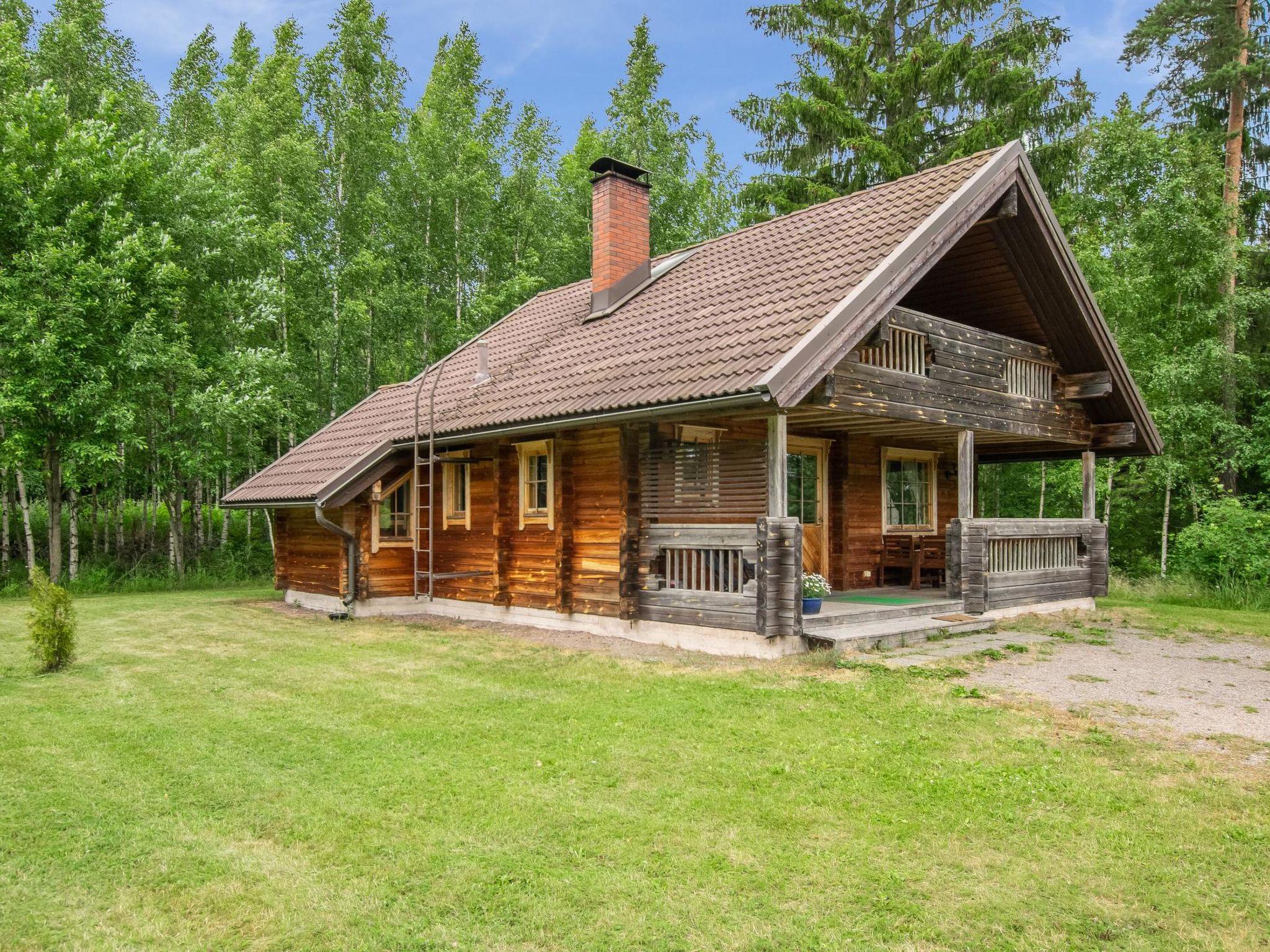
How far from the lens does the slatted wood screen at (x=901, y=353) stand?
32.0ft

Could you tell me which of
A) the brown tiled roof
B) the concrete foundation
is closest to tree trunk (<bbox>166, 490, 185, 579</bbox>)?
the brown tiled roof

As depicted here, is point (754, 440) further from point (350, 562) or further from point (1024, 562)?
point (350, 562)

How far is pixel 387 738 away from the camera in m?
5.70

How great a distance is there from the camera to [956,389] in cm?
1072

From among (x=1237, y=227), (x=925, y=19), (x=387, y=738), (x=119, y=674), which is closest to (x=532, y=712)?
(x=387, y=738)

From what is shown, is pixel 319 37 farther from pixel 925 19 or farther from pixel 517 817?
pixel 517 817

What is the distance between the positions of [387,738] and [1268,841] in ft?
16.1

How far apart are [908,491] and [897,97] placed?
40.2 feet

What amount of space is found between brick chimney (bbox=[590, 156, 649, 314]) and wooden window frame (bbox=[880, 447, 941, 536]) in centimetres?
485

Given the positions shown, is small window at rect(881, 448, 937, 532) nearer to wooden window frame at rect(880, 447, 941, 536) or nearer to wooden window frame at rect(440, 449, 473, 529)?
wooden window frame at rect(880, 447, 941, 536)

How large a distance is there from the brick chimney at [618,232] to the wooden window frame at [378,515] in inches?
159

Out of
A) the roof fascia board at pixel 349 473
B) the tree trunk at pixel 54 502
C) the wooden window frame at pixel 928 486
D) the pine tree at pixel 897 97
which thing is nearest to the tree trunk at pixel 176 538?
the tree trunk at pixel 54 502

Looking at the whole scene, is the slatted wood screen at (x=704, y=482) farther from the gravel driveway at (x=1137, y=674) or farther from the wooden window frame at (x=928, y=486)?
the wooden window frame at (x=928, y=486)

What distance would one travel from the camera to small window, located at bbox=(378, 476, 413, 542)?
13320 millimetres
